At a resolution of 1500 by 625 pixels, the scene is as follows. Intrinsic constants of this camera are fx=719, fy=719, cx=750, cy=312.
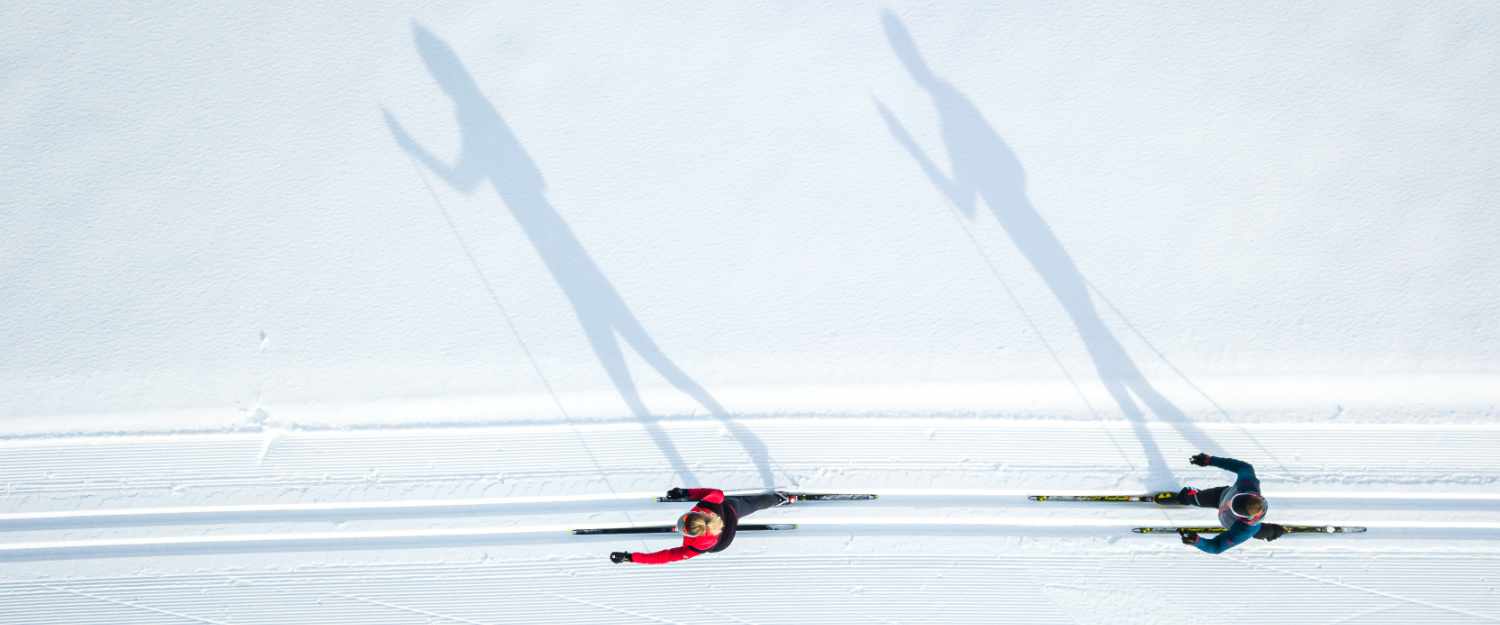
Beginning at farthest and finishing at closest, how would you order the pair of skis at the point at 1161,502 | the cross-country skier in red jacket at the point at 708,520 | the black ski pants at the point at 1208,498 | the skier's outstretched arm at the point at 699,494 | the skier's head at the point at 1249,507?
1. the pair of skis at the point at 1161,502
2. the black ski pants at the point at 1208,498
3. the skier's outstretched arm at the point at 699,494
4. the cross-country skier in red jacket at the point at 708,520
5. the skier's head at the point at 1249,507

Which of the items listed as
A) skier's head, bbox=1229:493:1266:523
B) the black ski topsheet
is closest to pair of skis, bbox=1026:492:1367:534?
skier's head, bbox=1229:493:1266:523

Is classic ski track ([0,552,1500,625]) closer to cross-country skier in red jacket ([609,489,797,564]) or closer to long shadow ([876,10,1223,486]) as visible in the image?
cross-country skier in red jacket ([609,489,797,564])

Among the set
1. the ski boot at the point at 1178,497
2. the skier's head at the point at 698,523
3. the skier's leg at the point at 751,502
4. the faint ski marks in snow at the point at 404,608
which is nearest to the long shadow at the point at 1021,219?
the ski boot at the point at 1178,497

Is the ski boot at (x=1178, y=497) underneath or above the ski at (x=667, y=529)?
underneath

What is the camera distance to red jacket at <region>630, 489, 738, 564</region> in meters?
4.03

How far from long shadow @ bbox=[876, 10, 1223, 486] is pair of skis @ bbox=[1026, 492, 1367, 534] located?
143 millimetres

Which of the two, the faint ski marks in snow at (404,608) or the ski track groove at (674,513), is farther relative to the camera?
the faint ski marks in snow at (404,608)

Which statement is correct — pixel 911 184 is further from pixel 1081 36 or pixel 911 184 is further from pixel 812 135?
pixel 1081 36

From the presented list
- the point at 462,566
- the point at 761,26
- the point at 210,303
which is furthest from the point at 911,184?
the point at 210,303

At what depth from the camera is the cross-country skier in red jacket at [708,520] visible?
388cm

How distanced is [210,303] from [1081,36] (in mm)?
6160

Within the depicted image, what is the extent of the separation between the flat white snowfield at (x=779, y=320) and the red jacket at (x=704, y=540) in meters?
0.53

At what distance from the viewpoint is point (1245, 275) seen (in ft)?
15.4

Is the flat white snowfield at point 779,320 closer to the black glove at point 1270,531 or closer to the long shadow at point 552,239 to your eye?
the long shadow at point 552,239
